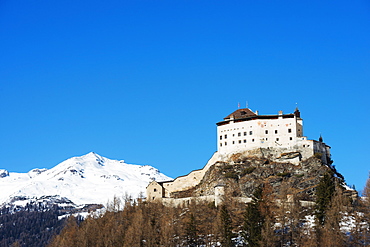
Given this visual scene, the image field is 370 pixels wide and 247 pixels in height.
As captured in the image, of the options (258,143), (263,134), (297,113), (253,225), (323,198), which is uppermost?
(297,113)

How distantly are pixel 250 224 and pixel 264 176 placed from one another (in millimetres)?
23956

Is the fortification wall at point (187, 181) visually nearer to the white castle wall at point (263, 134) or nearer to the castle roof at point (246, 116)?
the white castle wall at point (263, 134)

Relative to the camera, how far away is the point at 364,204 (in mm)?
84375

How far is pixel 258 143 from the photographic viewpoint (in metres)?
114

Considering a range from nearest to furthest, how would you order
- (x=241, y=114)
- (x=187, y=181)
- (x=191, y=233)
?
(x=191, y=233), (x=187, y=181), (x=241, y=114)

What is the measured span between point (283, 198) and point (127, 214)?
31.8 m

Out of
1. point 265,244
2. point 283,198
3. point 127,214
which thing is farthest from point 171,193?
point 265,244

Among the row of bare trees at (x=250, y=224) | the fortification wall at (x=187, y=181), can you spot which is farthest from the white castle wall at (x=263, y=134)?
the row of bare trees at (x=250, y=224)

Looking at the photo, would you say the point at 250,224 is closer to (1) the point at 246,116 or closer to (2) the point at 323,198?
(2) the point at 323,198

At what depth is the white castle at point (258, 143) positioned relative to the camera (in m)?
111

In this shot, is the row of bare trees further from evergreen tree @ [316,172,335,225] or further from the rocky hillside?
the rocky hillside

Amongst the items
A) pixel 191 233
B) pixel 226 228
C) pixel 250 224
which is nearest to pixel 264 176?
pixel 226 228

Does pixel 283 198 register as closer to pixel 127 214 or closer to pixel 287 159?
pixel 287 159

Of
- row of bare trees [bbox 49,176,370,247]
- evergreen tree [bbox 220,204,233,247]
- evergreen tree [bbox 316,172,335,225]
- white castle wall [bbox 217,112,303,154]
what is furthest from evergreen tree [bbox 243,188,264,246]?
white castle wall [bbox 217,112,303,154]
